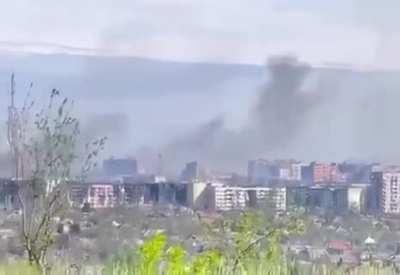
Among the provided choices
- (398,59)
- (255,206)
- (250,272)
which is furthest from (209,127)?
(398,59)

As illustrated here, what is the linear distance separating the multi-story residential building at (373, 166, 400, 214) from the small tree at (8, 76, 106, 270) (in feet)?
3.69

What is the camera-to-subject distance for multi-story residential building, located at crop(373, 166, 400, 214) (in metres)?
3.49

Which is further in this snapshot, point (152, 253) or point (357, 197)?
point (357, 197)

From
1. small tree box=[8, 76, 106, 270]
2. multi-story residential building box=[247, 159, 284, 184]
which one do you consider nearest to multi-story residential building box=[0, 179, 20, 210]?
small tree box=[8, 76, 106, 270]

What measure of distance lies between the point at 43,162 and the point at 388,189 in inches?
54.2

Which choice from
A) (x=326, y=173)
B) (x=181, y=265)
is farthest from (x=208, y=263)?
(x=326, y=173)

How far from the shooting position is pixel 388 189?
3.51m

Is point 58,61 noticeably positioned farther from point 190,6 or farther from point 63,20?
point 190,6

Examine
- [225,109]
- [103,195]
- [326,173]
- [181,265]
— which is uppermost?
[225,109]

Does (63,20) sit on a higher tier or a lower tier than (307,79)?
higher

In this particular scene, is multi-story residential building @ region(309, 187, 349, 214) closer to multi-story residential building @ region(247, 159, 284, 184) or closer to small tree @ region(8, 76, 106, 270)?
multi-story residential building @ region(247, 159, 284, 184)

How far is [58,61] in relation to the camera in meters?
3.38

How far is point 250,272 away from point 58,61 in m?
1.11

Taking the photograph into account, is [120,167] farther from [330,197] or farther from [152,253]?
[330,197]
